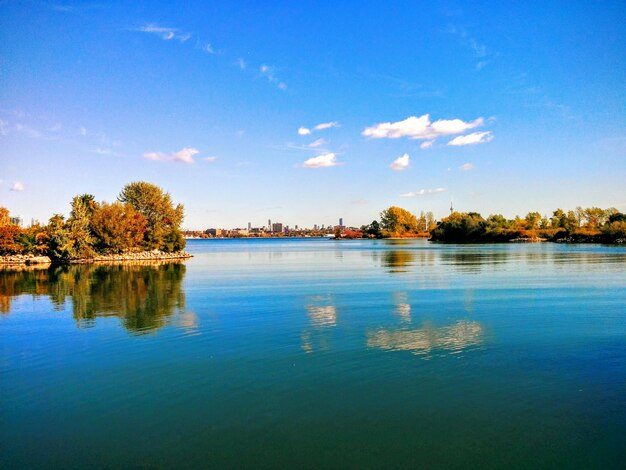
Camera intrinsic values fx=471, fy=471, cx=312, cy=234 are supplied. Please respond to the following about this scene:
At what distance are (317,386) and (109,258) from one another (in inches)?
2422

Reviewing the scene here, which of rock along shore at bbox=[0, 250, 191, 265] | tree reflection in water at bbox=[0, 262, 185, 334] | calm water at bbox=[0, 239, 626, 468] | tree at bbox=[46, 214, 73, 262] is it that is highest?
tree at bbox=[46, 214, 73, 262]

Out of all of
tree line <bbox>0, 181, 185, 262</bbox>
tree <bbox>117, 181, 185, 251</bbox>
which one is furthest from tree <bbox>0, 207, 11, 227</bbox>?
tree <bbox>117, 181, 185, 251</bbox>

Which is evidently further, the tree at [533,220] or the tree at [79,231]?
the tree at [533,220]

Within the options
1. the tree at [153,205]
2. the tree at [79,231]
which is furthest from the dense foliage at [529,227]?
the tree at [79,231]

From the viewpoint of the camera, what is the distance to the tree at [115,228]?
6488 cm

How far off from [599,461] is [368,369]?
5.52m

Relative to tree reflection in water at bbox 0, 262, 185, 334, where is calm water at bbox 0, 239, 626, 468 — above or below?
below

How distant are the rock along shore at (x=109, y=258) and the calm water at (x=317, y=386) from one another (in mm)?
43643

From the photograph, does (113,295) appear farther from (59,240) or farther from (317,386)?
(59,240)

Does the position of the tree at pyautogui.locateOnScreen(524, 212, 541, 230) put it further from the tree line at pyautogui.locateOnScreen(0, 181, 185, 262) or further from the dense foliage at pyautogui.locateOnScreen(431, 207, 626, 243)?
the tree line at pyautogui.locateOnScreen(0, 181, 185, 262)

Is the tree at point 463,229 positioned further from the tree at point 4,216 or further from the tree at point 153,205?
the tree at point 4,216

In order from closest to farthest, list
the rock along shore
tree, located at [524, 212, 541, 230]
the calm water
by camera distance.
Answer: the calm water → the rock along shore → tree, located at [524, 212, 541, 230]

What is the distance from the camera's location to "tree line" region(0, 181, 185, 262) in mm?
61531

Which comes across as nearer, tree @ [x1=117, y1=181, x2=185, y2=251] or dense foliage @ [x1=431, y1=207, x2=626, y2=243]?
tree @ [x1=117, y1=181, x2=185, y2=251]
